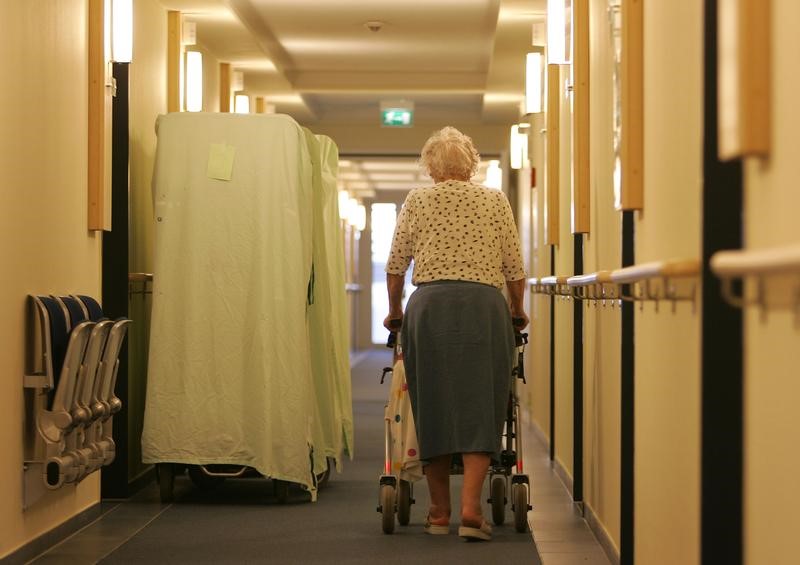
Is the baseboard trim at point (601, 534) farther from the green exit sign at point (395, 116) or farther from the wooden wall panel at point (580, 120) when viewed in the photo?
the green exit sign at point (395, 116)

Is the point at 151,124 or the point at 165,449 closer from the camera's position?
the point at 165,449

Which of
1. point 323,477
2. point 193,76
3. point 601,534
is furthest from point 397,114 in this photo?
point 601,534

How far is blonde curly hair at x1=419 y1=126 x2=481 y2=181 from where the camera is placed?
185 inches

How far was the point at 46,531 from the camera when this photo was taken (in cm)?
437

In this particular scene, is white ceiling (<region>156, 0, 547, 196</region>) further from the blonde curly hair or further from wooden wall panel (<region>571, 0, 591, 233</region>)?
the blonde curly hair

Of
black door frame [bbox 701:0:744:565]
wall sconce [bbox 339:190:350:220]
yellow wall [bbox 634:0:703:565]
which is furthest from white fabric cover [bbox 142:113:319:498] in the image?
wall sconce [bbox 339:190:350:220]

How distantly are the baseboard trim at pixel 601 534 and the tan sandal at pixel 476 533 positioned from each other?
0.42 metres

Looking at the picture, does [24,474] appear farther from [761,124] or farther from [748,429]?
[761,124]

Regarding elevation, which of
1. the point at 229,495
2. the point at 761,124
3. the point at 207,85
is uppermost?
the point at 207,85

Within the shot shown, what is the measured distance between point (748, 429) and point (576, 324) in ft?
10.2

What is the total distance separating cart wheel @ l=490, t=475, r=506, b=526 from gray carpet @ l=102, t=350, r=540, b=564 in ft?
0.15

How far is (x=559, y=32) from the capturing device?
17.9ft

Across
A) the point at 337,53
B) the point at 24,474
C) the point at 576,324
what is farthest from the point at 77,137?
the point at 337,53

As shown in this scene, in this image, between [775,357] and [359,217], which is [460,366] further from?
[359,217]
